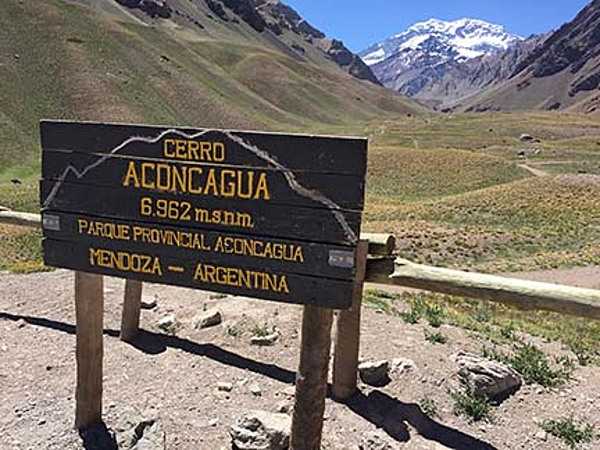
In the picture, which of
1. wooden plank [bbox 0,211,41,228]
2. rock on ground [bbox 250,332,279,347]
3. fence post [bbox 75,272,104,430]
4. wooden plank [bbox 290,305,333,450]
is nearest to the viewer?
wooden plank [bbox 290,305,333,450]

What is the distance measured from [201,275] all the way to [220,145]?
1155 millimetres

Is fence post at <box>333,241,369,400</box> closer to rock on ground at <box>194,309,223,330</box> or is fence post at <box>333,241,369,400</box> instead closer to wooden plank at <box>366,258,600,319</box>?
wooden plank at <box>366,258,600,319</box>

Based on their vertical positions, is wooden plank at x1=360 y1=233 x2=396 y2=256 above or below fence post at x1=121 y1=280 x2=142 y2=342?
above

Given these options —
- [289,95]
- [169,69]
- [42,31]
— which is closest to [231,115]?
[169,69]

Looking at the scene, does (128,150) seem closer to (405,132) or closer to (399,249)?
(399,249)

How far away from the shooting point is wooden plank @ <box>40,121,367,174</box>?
5.29 metres

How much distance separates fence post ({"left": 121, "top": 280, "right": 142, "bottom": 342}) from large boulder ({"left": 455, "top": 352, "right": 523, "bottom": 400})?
4.54 metres

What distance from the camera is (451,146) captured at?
89.3m

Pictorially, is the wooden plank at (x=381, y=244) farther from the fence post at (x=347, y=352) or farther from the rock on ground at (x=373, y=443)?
the rock on ground at (x=373, y=443)

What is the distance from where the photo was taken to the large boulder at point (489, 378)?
7625 mm

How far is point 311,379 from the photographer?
605 centimetres

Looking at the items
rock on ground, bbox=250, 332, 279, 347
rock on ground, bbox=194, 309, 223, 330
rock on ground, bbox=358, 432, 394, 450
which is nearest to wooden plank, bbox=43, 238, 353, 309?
rock on ground, bbox=358, 432, 394, 450

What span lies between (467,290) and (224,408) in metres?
3.04

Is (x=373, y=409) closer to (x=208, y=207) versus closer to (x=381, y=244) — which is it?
(x=381, y=244)
